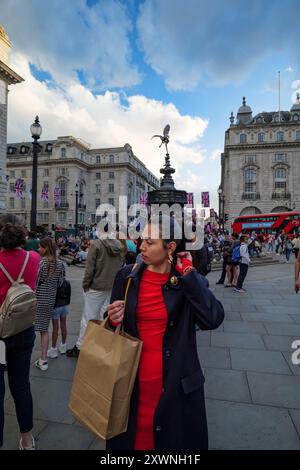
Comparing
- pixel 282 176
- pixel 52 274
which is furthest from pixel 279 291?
pixel 282 176

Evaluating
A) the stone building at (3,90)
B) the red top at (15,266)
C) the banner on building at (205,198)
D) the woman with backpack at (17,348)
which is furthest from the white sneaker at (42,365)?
the banner on building at (205,198)

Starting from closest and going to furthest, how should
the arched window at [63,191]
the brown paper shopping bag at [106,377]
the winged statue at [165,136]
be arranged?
the brown paper shopping bag at [106,377], the winged statue at [165,136], the arched window at [63,191]

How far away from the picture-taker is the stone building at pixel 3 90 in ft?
81.2

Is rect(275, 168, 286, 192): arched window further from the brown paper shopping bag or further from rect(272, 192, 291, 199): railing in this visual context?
the brown paper shopping bag

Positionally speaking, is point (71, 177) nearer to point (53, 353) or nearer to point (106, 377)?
point (53, 353)

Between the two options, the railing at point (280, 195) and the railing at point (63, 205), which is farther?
the railing at point (63, 205)

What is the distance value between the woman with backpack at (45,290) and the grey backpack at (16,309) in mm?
1692

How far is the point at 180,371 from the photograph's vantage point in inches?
68.0

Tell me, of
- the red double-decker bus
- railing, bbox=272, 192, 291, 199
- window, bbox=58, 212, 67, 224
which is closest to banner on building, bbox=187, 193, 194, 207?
the red double-decker bus

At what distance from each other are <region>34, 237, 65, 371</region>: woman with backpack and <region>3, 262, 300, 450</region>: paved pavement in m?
0.35

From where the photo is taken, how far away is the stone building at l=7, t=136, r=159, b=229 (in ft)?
208

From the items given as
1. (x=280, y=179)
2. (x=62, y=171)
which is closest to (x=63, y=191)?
(x=62, y=171)

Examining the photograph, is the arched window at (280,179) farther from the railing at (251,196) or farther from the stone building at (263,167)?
the railing at (251,196)

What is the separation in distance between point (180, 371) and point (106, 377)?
46 centimetres
